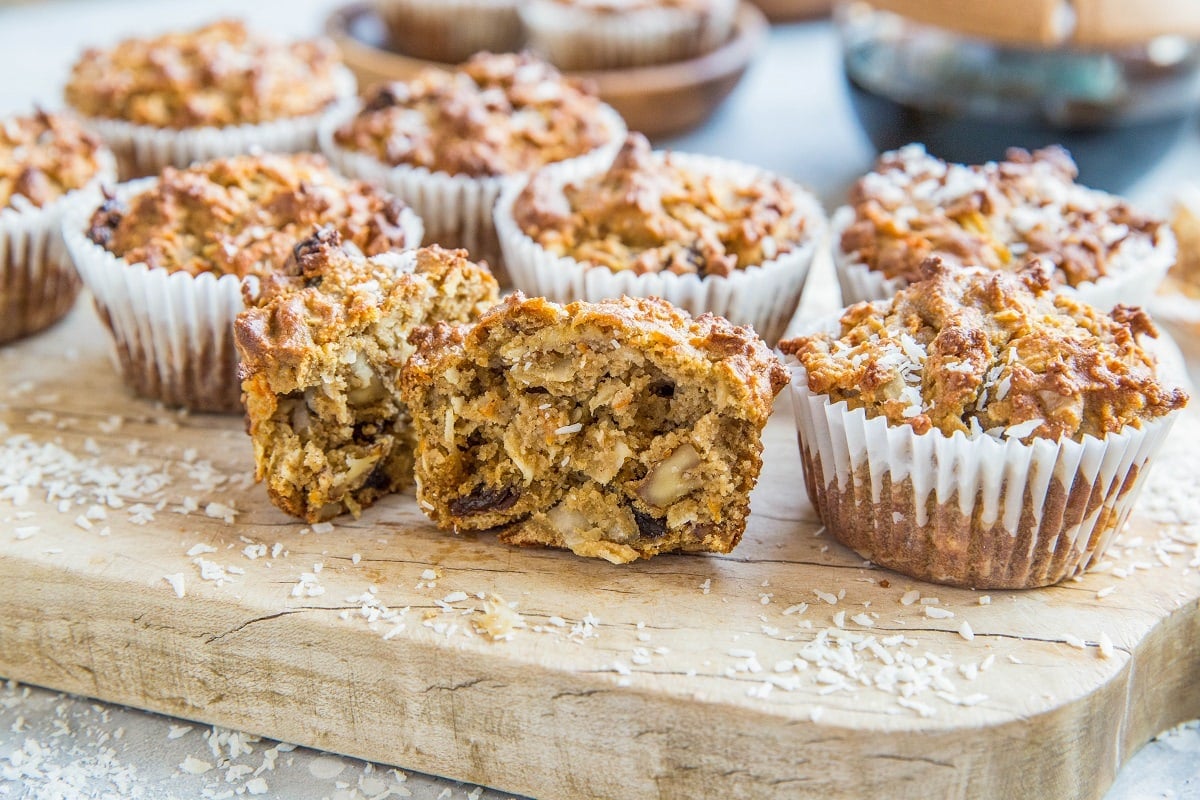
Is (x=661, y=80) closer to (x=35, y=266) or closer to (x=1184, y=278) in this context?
(x=1184, y=278)

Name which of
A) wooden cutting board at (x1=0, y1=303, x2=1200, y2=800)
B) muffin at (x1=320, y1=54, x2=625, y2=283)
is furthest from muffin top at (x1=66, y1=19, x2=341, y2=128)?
wooden cutting board at (x1=0, y1=303, x2=1200, y2=800)

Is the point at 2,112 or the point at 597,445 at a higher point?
the point at 597,445

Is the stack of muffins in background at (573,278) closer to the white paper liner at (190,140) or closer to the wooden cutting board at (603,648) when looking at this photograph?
the white paper liner at (190,140)

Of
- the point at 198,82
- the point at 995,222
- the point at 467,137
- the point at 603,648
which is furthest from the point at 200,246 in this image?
the point at 995,222

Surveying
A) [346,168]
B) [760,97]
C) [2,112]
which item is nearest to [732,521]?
[346,168]

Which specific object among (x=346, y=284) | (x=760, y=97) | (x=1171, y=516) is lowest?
(x=760, y=97)

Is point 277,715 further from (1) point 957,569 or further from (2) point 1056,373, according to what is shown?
(2) point 1056,373

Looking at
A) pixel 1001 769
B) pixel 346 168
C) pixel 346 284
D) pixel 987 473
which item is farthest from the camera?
pixel 346 168

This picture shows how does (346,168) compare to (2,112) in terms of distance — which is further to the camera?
(2,112)
